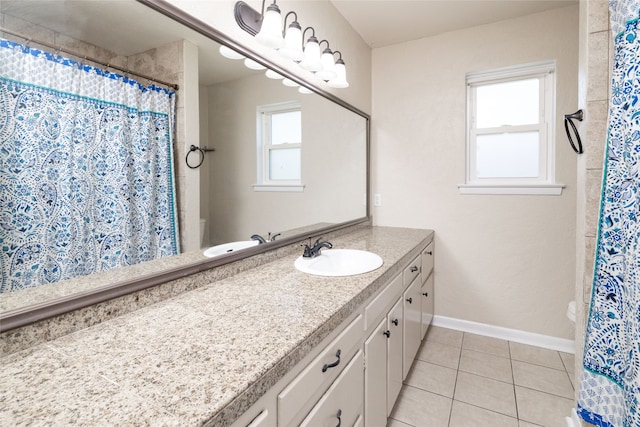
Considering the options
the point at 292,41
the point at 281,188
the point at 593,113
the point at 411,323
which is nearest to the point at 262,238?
the point at 281,188

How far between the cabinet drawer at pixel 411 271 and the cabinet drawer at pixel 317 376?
0.69m

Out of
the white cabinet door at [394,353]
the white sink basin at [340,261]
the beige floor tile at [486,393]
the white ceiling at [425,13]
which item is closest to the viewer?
the white cabinet door at [394,353]

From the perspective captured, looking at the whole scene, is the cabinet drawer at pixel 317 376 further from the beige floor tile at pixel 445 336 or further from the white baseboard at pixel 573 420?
the beige floor tile at pixel 445 336

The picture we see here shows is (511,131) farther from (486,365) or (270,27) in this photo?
(270,27)

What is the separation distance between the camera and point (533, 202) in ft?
7.36

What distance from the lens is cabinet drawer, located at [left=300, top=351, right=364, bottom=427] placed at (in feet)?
2.80

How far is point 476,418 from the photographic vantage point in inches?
63.4

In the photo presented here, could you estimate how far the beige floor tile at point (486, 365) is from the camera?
77.3 inches

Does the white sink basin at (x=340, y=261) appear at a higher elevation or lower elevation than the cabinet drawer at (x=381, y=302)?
higher

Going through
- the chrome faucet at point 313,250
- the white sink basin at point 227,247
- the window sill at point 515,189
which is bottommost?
the chrome faucet at point 313,250

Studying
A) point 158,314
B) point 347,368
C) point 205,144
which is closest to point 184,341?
point 158,314

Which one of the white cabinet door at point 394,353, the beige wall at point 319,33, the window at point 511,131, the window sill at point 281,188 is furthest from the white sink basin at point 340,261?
the window at point 511,131

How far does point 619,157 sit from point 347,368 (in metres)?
1.20

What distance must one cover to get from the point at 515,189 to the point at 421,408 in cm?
167
